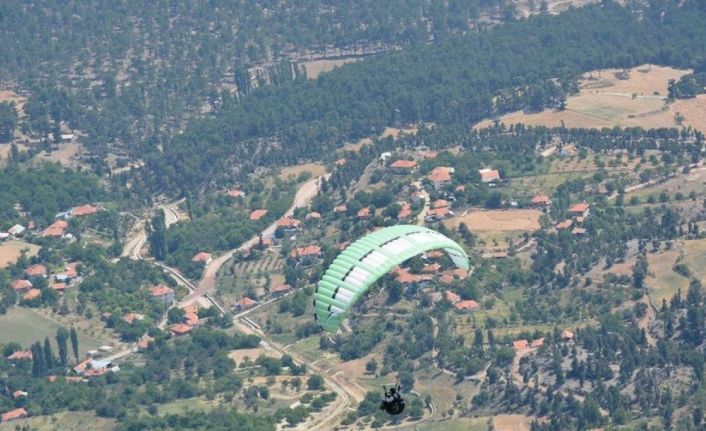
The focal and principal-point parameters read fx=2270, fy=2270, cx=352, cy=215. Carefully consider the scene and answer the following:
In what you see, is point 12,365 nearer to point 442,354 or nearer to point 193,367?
point 193,367

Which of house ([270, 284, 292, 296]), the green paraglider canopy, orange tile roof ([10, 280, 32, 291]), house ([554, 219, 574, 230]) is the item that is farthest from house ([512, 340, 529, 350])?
orange tile roof ([10, 280, 32, 291])

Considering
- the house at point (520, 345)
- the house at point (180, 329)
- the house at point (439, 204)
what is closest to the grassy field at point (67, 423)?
the house at point (180, 329)

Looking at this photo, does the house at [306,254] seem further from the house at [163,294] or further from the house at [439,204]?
the house at [163,294]

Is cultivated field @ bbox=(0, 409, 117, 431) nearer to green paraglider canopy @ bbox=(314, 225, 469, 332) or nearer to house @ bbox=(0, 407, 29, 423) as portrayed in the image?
house @ bbox=(0, 407, 29, 423)

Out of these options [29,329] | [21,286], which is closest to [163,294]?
[21,286]

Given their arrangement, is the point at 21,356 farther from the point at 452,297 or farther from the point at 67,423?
the point at 452,297

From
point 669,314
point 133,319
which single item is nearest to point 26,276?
point 133,319
